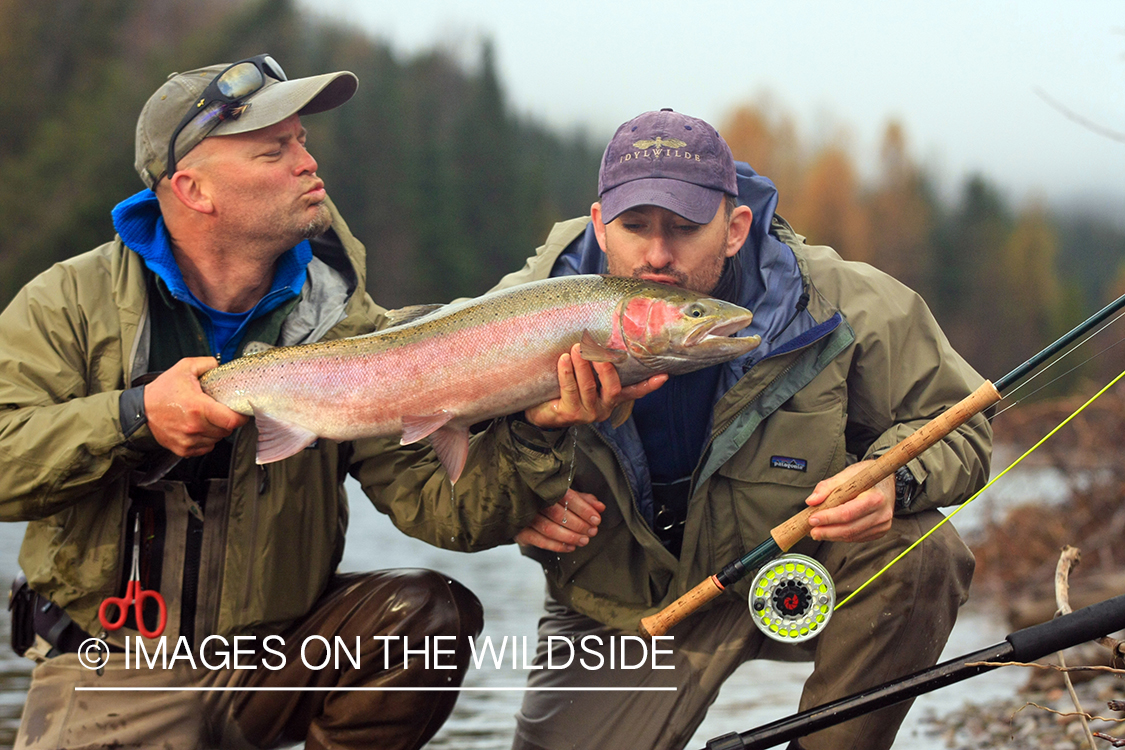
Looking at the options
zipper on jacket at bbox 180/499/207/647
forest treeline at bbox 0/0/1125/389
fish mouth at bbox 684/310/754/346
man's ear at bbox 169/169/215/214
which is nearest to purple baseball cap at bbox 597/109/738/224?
fish mouth at bbox 684/310/754/346

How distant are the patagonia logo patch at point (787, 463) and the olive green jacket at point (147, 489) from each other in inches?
23.1

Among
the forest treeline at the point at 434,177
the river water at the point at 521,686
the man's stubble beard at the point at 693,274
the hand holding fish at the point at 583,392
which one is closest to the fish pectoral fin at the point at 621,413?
the hand holding fish at the point at 583,392

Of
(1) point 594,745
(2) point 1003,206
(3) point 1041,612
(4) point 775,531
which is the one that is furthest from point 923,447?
(2) point 1003,206

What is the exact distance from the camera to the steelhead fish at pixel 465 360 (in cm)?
240

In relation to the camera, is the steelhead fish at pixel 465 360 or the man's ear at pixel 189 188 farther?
the man's ear at pixel 189 188

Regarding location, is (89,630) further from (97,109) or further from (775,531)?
(97,109)

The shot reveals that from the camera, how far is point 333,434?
2.53 metres

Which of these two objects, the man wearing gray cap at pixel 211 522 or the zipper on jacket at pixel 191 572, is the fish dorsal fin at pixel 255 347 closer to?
the man wearing gray cap at pixel 211 522

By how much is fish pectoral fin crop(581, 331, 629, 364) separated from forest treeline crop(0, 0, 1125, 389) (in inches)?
551

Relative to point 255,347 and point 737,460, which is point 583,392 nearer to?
point 737,460

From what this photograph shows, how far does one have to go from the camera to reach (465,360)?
2.45 m

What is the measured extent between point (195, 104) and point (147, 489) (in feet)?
3.24

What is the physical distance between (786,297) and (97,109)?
2575 centimetres

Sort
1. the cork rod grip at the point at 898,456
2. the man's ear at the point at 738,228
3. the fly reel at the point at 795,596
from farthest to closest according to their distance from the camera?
1. the man's ear at the point at 738,228
2. the fly reel at the point at 795,596
3. the cork rod grip at the point at 898,456
